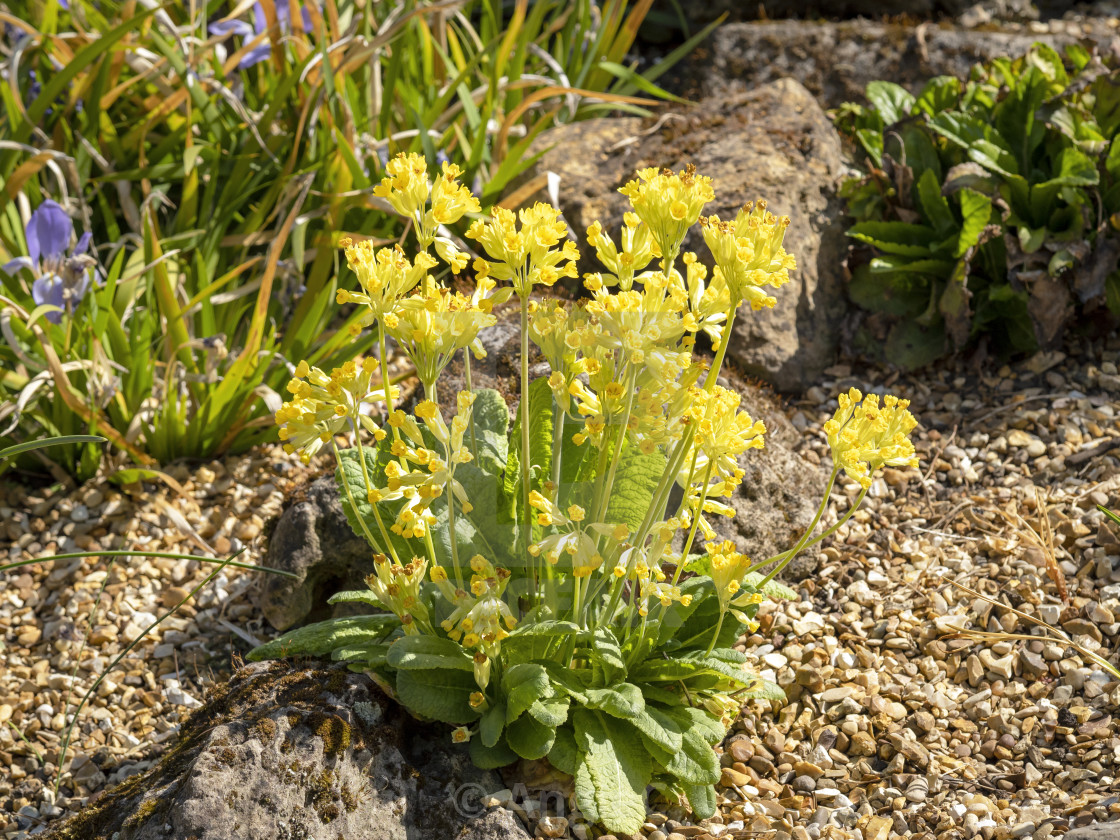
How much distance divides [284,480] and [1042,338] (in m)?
2.55

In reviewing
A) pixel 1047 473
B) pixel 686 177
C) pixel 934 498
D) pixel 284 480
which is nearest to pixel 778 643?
pixel 934 498

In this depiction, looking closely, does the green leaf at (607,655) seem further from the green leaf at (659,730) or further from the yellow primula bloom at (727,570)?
the yellow primula bloom at (727,570)

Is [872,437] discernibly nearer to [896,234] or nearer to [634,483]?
[634,483]

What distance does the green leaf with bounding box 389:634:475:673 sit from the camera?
172cm

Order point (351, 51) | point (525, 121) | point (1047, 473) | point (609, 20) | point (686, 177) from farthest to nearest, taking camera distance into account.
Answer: point (609, 20) → point (525, 121) → point (351, 51) → point (1047, 473) → point (686, 177)

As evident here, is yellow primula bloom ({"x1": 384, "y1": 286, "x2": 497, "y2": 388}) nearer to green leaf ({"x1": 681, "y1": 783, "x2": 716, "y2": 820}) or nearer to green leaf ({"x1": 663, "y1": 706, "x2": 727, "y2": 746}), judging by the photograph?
green leaf ({"x1": 663, "y1": 706, "x2": 727, "y2": 746})

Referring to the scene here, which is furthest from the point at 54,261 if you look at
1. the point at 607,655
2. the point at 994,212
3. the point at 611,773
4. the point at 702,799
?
the point at 994,212

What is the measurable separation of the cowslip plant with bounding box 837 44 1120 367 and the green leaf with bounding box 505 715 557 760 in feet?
7.22

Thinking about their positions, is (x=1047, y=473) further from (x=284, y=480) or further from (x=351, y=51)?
(x=351, y=51)

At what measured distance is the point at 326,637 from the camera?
6.39ft

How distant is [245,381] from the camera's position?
3.08 metres

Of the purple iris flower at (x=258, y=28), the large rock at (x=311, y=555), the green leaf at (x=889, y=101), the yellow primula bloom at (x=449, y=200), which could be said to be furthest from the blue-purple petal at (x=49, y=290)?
the green leaf at (x=889, y=101)

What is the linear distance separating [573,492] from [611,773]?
554 millimetres

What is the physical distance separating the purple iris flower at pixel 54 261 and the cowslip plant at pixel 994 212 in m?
2.48
